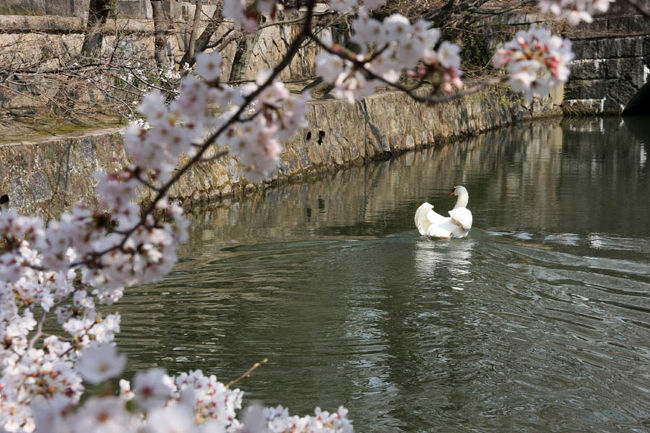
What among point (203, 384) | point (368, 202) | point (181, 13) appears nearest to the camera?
point (203, 384)

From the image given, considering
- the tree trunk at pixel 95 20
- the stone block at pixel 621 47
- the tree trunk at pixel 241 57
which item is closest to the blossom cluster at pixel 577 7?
the tree trunk at pixel 95 20

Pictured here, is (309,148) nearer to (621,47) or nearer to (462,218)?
(462,218)

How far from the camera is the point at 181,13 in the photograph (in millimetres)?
12859

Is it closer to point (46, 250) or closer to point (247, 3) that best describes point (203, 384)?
point (46, 250)

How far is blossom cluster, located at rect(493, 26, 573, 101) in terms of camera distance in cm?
185

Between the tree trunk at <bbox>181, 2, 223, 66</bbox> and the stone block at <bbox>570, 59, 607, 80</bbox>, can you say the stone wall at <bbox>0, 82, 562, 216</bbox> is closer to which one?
the stone block at <bbox>570, 59, 607, 80</bbox>

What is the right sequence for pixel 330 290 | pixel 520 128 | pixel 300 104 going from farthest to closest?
pixel 520 128, pixel 330 290, pixel 300 104

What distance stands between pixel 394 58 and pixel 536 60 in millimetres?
333

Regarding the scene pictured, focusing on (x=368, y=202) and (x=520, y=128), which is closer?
(x=368, y=202)

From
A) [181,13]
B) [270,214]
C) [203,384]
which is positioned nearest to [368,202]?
[270,214]

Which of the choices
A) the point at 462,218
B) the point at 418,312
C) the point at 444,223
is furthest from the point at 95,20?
the point at 418,312

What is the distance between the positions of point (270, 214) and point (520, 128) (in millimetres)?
10500

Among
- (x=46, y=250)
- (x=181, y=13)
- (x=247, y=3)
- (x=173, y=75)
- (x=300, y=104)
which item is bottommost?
(x=46, y=250)

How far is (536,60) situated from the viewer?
1858 millimetres
